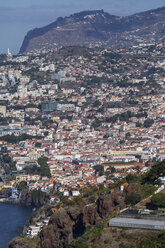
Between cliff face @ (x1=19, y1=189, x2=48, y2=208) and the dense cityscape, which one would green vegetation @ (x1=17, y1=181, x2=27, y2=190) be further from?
cliff face @ (x1=19, y1=189, x2=48, y2=208)

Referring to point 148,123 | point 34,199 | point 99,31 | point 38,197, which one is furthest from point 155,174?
point 99,31

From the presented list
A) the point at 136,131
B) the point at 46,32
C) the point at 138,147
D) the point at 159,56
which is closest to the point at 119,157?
the point at 138,147

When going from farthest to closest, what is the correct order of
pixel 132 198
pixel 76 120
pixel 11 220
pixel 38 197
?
1. pixel 76 120
2. pixel 38 197
3. pixel 11 220
4. pixel 132 198

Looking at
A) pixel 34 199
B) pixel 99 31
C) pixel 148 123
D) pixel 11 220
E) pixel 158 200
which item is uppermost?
pixel 99 31

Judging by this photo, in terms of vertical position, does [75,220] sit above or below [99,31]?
below

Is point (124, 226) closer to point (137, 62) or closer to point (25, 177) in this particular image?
point (25, 177)

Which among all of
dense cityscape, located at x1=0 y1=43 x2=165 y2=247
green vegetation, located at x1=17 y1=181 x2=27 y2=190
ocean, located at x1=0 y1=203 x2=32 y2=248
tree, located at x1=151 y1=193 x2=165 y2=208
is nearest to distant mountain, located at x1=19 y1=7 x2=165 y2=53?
dense cityscape, located at x1=0 y1=43 x2=165 y2=247

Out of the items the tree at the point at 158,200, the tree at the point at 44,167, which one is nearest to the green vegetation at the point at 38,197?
the tree at the point at 44,167

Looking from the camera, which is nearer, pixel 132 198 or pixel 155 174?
pixel 132 198

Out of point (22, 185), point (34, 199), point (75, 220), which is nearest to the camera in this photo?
point (75, 220)

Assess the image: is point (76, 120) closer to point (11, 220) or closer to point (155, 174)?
point (11, 220)
